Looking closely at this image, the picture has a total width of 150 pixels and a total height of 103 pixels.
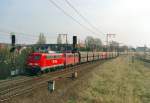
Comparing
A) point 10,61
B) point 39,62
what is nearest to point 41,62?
point 39,62

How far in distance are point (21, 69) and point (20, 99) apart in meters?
21.2

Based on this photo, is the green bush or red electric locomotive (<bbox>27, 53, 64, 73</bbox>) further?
the green bush

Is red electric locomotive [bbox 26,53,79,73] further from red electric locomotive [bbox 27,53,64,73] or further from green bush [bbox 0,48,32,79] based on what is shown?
green bush [bbox 0,48,32,79]

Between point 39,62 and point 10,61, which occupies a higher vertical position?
point 39,62

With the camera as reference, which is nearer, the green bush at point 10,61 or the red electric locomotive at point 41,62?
the red electric locomotive at point 41,62

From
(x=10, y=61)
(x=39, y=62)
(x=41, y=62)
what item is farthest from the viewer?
(x=10, y=61)

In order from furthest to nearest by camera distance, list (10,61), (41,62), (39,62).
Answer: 1. (10,61)
2. (41,62)
3. (39,62)

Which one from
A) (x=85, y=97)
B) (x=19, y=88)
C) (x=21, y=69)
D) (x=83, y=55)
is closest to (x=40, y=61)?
(x=21, y=69)

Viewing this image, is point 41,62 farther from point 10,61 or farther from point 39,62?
point 10,61

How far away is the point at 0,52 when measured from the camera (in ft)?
123

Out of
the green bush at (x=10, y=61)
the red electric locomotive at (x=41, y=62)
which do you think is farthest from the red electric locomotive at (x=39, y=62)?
the green bush at (x=10, y=61)

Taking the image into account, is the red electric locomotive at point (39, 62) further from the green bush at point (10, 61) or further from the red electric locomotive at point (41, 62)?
the green bush at point (10, 61)

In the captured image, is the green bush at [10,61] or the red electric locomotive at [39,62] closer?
the red electric locomotive at [39,62]

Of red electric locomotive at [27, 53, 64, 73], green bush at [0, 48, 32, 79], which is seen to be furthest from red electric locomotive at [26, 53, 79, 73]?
green bush at [0, 48, 32, 79]
